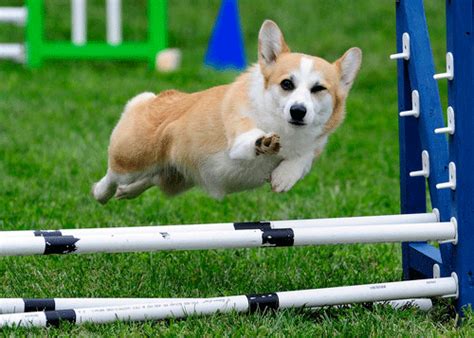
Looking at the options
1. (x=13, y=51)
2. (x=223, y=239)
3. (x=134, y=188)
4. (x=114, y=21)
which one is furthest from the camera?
(x=114, y=21)

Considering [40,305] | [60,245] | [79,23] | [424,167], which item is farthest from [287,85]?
[79,23]

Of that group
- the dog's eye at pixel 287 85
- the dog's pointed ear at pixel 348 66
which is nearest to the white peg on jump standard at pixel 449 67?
the dog's pointed ear at pixel 348 66

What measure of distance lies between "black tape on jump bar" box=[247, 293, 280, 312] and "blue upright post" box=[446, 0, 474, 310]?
71cm

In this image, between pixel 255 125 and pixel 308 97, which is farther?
pixel 255 125

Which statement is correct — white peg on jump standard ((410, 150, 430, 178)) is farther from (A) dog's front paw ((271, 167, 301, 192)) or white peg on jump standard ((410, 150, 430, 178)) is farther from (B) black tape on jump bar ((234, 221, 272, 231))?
(B) black tape on jump bar ((234, 221, 272, 231))

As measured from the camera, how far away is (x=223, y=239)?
3900 mm

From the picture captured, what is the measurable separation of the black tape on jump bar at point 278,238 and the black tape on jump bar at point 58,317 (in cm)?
72

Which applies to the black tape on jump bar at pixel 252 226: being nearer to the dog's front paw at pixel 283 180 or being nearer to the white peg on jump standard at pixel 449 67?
the dog's front paw at pixel 283 180

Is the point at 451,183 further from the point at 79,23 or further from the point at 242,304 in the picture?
the point at 79,23

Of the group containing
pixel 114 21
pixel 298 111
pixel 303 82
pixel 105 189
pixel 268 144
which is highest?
pixel 114 21

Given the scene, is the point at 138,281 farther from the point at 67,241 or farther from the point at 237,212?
the point at 237,212

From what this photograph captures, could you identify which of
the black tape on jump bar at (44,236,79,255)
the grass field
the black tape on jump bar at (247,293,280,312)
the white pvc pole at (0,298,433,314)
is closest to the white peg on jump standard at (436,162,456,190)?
the grass field

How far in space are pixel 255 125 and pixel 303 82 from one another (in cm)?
26

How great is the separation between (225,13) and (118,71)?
1.25 meters
